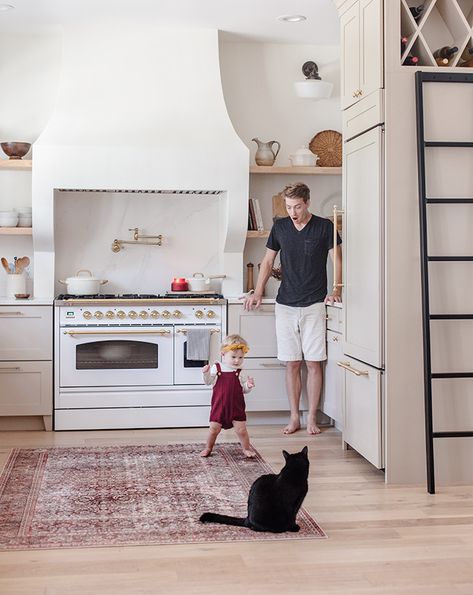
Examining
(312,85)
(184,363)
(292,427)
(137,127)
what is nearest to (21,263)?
(137,127)

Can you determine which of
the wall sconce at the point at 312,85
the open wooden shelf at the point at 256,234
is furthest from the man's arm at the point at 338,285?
the wall sconce at the point at 312,85

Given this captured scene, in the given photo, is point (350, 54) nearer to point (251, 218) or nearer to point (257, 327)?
point (251, 218)

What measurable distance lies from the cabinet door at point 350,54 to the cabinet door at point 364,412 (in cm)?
150

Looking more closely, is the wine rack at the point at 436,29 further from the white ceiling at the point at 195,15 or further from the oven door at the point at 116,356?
the oven door at the point at 116,356

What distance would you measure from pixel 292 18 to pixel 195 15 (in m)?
0.65

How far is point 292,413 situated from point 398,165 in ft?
6.91

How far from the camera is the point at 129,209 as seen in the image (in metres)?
6.57

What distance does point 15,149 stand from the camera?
6.23 m

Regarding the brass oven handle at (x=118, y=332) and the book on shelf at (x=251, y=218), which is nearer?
the brass oven handle at (x=118, y=332)

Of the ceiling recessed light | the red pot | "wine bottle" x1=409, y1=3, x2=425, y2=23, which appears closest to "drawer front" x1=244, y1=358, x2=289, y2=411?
the red pot

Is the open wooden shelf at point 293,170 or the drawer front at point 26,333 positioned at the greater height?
the open wooden shelf at point 293,170

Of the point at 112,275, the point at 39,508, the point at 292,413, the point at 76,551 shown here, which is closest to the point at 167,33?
the point at 112,275

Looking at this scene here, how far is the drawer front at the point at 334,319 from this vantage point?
5.59m

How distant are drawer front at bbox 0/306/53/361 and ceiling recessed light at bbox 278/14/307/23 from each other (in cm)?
246
